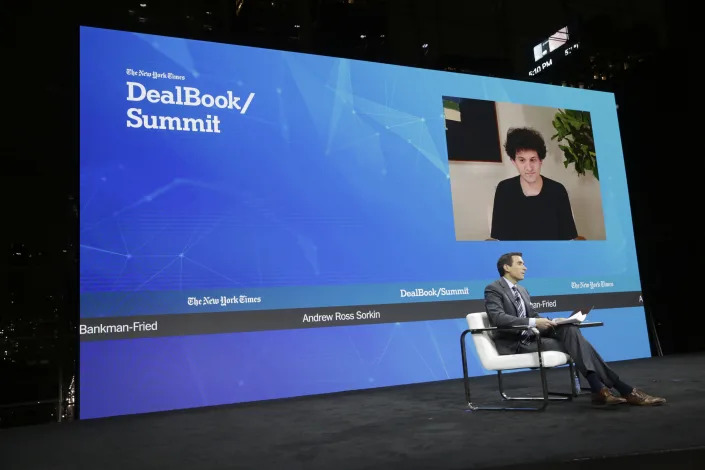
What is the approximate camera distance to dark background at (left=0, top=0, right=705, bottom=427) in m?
4.36

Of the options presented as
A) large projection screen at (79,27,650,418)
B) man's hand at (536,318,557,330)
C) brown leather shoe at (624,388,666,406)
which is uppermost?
large projection screen at (79,27,650,418)

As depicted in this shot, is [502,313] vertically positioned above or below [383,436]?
above

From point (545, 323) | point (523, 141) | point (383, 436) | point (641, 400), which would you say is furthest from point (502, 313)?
point (523, 141)

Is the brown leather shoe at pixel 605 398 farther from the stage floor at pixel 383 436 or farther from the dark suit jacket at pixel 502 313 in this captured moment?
the dark suit jacket at pixel 502 313

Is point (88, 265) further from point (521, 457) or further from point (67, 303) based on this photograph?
point (521, 457)

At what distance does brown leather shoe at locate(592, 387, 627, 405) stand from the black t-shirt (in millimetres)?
2423

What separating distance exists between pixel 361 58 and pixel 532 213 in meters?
2.28

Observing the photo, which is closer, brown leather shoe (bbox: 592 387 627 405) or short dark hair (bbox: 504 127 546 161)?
brown leather shoe (bbox: 592 387 627 405)

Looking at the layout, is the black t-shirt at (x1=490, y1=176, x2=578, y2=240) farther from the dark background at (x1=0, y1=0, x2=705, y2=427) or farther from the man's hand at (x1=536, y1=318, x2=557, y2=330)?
the man's hand at (x1=536, y1=318, x2=557, y2=330)

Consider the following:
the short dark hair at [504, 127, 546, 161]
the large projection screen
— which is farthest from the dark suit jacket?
the short dark hair at [504, 127, 546, 161]

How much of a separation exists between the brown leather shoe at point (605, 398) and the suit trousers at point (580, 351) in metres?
0.04

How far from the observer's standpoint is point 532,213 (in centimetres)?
584

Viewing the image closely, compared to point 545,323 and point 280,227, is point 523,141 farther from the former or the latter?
point 545,323

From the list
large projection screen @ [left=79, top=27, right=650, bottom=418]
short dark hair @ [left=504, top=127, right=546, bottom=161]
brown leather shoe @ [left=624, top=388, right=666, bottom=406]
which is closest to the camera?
brown leather shoe @ [left=624, top=388, right=666, bottom=406]
